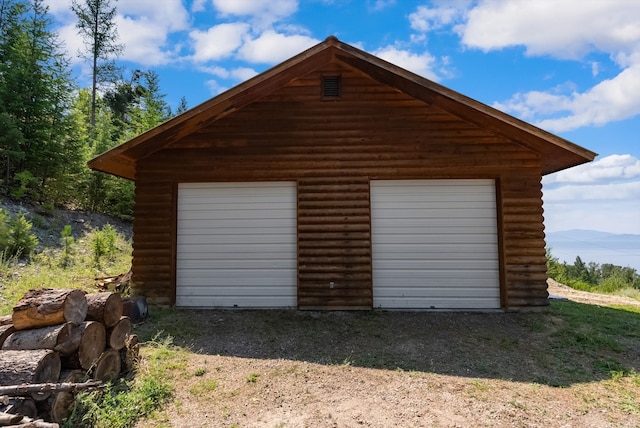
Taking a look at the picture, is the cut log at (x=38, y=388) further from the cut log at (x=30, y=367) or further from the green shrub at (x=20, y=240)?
the green shrub at (x=20, y=240)

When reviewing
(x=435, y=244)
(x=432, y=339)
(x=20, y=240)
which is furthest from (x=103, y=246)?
(x=432, y=339)

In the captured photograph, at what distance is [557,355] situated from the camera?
5184 mm

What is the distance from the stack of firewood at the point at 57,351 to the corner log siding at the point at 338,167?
10.8ft

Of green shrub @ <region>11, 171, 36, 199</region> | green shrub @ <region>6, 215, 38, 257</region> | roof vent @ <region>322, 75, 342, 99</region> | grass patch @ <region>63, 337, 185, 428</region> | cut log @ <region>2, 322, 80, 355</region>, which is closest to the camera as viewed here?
grass patch @ <region>63, 337, 185, 428</region>

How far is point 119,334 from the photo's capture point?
4312 millimetres

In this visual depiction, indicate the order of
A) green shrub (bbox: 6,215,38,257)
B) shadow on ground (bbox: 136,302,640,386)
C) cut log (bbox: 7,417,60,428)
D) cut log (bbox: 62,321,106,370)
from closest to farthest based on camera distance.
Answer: cut log (bbox: 7,417,60,428)
cut log (bbox: 62,321,106,370)
shadow on ground (bbox: 136,302,640,386)
green shrub (bbox: 6,215,38,257)

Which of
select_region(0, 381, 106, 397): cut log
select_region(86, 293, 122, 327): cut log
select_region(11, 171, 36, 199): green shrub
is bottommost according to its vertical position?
select_region(0, 381, 106, 397): cut log

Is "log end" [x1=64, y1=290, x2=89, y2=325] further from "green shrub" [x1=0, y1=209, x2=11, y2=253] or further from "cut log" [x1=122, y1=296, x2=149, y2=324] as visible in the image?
"green shrub" [x1=0, y1=209, x2=11, y2=253]

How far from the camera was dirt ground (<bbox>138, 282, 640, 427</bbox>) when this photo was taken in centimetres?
358

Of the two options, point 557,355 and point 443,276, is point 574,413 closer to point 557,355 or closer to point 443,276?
point 557,355

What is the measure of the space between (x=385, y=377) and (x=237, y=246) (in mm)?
4154

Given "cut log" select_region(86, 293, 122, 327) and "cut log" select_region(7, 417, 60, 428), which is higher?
"cut log" select_region(86, 293, 122, 327)

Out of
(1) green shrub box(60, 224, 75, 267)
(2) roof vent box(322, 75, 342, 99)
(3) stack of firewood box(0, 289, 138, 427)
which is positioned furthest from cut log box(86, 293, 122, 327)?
(1) green shrub box(60, 224, 75, 267)

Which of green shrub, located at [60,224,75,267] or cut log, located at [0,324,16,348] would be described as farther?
green shrub, located at [60,224,75,267]
